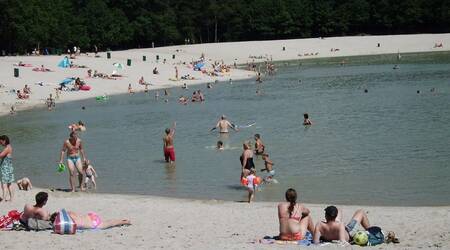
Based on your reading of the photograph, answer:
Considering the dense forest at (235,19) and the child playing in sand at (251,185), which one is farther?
the dense forest at (235,19)

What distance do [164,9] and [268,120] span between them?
91463 mm

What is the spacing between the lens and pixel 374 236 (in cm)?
1178

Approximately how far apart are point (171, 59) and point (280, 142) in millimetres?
61160

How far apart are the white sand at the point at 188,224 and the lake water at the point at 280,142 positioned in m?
1.62

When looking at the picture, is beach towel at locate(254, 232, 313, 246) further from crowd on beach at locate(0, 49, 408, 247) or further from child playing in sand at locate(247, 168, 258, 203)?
child playing in sand at locate(247, 168, 258, 203)

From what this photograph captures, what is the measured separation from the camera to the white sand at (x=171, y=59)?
53.2 meters

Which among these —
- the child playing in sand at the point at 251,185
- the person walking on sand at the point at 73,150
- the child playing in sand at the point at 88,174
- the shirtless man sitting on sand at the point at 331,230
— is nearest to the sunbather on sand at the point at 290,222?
the shirtless man sitting on sand at the point at 331,230

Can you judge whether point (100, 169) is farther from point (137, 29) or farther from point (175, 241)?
point (137, 29)

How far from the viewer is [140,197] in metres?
18.2

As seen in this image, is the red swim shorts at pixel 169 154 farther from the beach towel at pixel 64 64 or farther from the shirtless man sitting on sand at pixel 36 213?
the beach towel at pixel 64 64

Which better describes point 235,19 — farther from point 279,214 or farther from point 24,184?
point 279,214

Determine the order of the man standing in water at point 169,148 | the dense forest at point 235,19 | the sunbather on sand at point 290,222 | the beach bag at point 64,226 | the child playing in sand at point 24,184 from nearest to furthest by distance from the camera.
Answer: the sunbather on sand at point 290,222
the beach bag at point 64,226
the child playing in sand at point 24,184
the man standing in water at point 169,148
the dense forest at point 235,19

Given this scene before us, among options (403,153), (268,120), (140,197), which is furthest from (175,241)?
(268,120)

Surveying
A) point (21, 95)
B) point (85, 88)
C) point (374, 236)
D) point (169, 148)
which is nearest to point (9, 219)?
point (374, 236)
